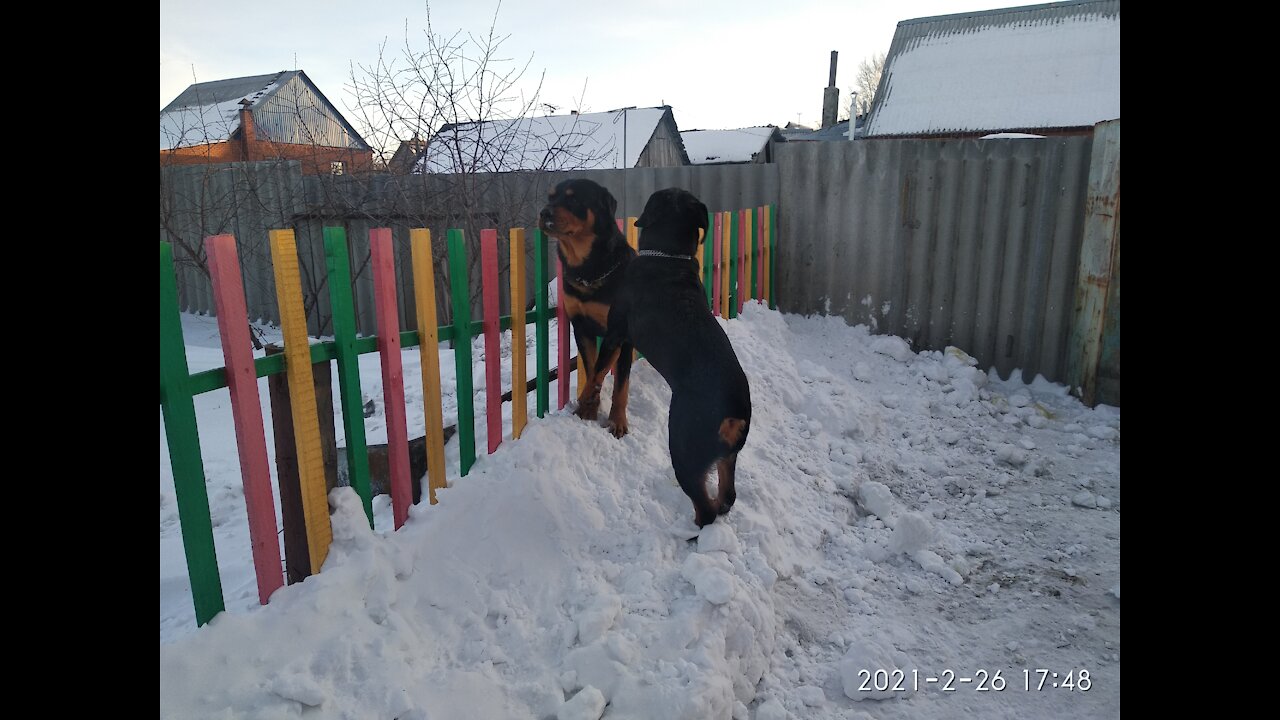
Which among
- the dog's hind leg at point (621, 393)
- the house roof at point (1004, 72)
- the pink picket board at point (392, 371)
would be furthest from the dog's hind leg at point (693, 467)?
the house roof at point (1004, 72)

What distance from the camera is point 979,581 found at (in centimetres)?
343

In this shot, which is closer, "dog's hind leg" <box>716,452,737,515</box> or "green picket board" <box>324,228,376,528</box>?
"green picket board" <box>324,228,376,528</box>

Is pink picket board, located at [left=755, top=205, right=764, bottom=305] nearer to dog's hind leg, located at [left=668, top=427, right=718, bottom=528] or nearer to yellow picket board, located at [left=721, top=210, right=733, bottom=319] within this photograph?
yellow picket board, located at [left=721, top=210, right=733, bottom=319]

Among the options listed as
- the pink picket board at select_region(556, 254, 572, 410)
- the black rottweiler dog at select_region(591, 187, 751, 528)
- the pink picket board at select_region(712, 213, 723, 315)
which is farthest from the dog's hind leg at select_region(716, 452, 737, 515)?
the pink picket board at select_region(712, 213, 723, 315)

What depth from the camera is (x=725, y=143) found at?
98.5 ft

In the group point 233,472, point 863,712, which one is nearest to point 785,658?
point 863,712

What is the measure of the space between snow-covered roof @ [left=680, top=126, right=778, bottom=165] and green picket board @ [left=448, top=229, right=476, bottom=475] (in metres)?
25.6

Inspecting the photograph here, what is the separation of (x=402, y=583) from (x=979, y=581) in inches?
110

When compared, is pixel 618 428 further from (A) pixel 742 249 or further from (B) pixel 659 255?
(A) pixel 742 249

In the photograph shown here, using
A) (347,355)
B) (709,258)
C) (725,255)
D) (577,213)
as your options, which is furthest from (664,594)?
(725,255)

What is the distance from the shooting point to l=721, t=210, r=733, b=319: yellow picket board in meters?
5.64

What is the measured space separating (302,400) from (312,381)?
8 cm

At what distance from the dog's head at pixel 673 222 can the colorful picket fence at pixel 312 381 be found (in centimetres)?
62
